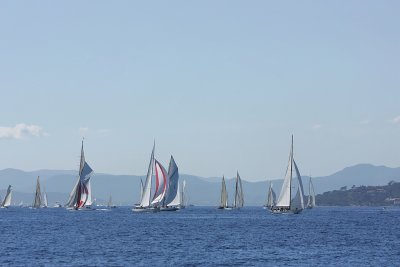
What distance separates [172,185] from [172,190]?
2053 mm

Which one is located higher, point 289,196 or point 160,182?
point 160,182

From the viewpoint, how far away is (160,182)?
568 feet

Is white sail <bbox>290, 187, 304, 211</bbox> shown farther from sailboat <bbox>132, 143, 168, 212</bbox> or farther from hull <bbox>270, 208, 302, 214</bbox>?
sailboat <bbox>132, 143, 168, 212</bbox>

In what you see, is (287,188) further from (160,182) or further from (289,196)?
(160,182)

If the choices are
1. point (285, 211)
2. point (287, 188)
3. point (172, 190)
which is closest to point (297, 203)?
point (285, 211)

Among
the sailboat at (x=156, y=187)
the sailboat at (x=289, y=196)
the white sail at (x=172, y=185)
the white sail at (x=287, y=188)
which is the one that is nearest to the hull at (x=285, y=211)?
the sailboat at (x=289, y=196)

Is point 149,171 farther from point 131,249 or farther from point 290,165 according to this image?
point 131,249

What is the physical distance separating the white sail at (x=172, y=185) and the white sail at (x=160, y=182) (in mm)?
1700

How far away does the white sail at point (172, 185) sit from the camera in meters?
177

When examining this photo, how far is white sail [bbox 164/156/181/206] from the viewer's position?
177m

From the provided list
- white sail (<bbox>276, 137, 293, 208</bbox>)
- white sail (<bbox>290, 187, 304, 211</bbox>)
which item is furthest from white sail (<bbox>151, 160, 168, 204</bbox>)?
white sail (<bbox>290, 187, 304, 211</bbox>)

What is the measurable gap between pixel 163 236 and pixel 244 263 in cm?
3450

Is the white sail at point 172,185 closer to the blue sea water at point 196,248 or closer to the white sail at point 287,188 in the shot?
the white sail at point 287,188

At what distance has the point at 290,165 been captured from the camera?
16262cm
